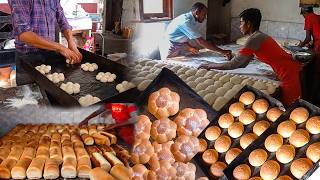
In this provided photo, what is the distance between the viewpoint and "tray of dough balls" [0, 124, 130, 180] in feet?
4.97

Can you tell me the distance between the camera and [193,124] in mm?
1548

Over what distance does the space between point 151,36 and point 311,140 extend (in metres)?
0.72

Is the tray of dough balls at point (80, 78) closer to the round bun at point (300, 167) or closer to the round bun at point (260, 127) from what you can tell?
the round bun at point (260, 127)

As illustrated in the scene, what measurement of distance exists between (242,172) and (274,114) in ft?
0.86

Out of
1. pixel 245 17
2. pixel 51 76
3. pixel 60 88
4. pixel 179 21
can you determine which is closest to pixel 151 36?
pixel 179 21

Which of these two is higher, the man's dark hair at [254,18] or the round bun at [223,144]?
the man's dark hair at [254,18]

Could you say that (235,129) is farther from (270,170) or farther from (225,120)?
(270,170)

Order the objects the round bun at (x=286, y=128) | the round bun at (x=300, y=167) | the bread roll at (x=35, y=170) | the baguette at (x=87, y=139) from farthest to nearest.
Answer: the baguette at (x=87, y=139)
the bread roll at (x=35, y=170)
the round bun at (x=286, y=128)
the round bun at (x=300, y=167)

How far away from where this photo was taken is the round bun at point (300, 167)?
1286 millimetres

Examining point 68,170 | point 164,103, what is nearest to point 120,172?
point 68,170

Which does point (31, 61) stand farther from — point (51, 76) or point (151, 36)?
point (151, 36)

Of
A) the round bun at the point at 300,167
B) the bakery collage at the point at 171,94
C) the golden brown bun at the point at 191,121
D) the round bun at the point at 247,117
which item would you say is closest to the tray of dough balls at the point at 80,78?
the bakery collage at the point at 171,94

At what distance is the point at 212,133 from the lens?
152cm

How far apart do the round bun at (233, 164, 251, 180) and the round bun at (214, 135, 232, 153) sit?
0.10 meters
